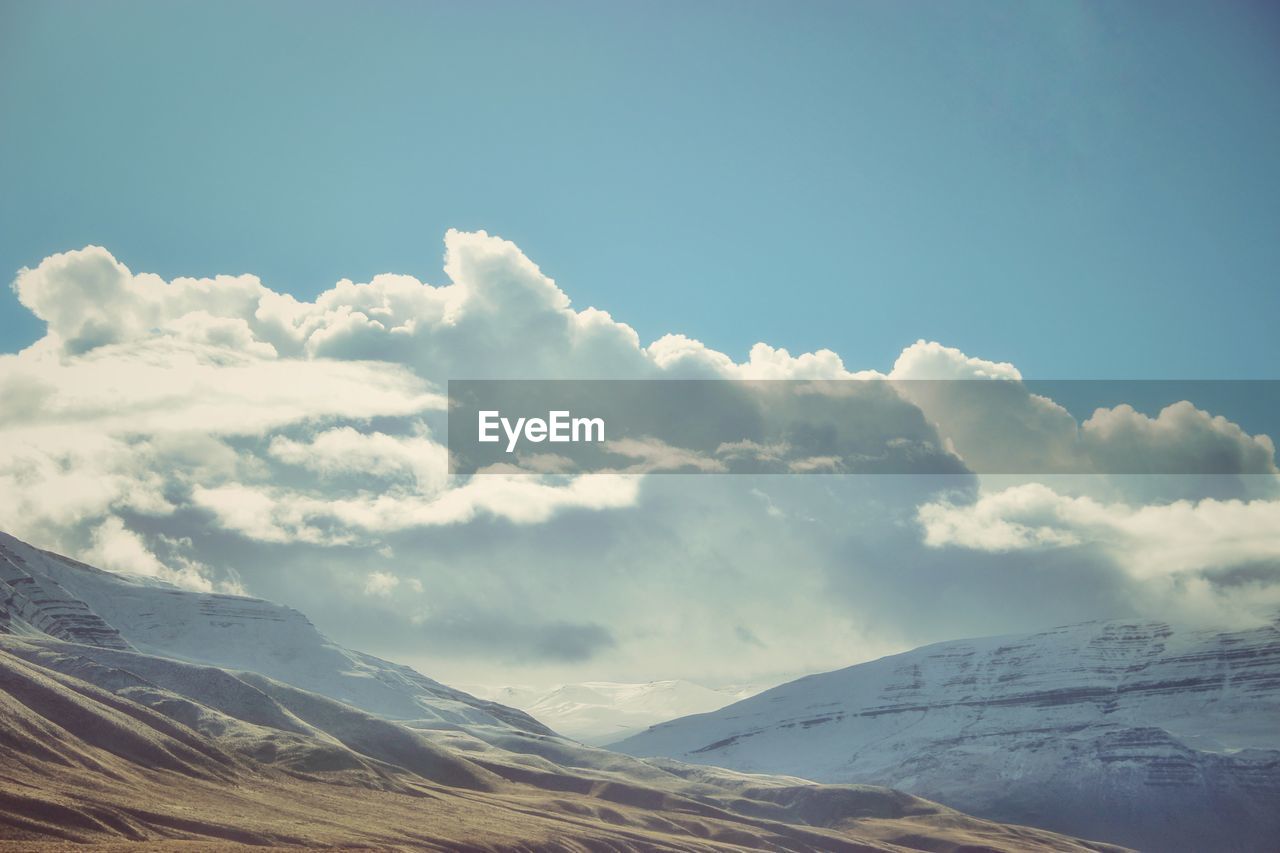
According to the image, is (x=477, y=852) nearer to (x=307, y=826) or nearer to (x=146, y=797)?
(x=307, y=826)

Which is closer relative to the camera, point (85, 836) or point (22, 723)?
point (85, 836)

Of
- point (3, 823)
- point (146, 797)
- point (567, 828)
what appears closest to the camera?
point (3, 823)

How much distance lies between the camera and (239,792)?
590 feet

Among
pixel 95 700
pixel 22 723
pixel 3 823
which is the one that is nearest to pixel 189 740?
pixel 95 700

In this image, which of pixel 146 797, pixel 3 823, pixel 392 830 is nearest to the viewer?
pixel 3 823

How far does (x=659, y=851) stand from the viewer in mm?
198375

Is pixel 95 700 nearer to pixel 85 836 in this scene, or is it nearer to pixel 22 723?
pixel 22 723

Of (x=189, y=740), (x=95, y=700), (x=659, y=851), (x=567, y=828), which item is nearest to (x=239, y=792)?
(x=189, y=740)

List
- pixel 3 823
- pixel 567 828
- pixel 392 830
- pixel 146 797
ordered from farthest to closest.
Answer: pixel 567 828 < pixel 392 830 < pixel 146 797 < pixel 3 823

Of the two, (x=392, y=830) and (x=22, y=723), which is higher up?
(x=22, y=723)

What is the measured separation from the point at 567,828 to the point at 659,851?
1528 cm

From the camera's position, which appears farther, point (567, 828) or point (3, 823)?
point (567, 828)

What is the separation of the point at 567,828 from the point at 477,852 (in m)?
35.0

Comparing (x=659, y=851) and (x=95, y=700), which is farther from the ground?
(x=95, y=700)
